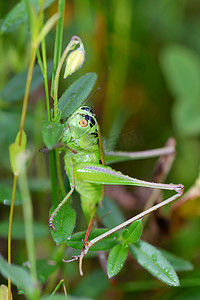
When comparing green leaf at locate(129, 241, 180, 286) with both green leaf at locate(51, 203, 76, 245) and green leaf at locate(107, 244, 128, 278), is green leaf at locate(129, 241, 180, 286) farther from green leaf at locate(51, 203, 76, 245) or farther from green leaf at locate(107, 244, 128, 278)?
green leaf at locate(51, 203, 76, 245)

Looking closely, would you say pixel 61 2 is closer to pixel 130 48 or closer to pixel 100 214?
pixel 100 214

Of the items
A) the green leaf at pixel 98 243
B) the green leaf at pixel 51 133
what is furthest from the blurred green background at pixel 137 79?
the green leaf at pixel 51 133

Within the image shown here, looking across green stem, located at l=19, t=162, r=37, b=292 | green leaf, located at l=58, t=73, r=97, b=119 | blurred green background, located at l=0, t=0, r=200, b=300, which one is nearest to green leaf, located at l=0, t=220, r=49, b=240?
blurred green background, located at l=0, t=0, r=200, b=300

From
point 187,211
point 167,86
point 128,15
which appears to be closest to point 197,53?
point 167,86

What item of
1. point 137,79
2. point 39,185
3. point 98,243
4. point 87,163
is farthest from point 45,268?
point 137,79

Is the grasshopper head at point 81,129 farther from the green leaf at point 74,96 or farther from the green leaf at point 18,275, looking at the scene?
the green leaf at point 18,275

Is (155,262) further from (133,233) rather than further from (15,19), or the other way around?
(15,19)
